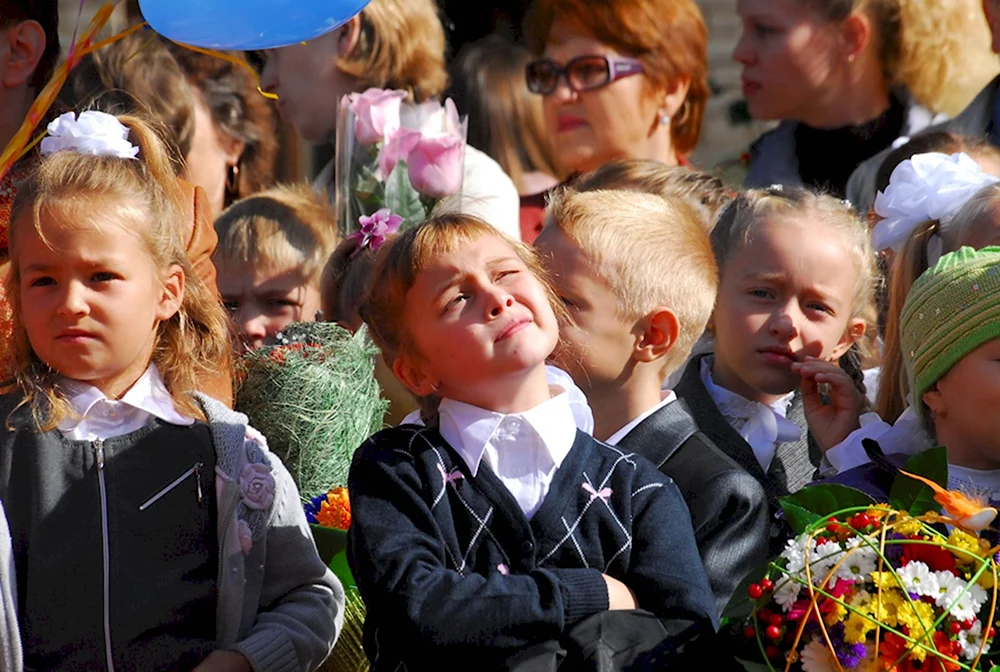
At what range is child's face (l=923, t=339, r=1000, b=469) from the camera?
2.80 m

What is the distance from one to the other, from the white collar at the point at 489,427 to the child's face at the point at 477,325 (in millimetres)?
41

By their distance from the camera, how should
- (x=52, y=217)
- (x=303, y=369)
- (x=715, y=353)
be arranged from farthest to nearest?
(x=715, y=353)
(x=303, y=369)
(x=52, y=217)

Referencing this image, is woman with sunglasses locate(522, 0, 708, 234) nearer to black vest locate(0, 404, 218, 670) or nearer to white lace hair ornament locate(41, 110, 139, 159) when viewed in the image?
white lace hair ornament locate(41, 110, 139, 159)

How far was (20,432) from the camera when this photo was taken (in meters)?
2.70

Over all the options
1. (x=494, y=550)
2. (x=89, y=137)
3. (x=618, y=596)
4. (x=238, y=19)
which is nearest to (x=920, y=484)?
(x=618, y=596)

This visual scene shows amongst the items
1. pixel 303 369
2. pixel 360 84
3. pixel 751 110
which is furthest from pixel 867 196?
pixel 303 369

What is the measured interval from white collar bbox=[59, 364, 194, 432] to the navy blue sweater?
0.39 m

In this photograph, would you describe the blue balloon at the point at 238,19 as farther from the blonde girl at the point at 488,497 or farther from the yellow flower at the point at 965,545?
the yellow flower at the point at 965,545

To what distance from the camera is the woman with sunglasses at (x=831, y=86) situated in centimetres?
509

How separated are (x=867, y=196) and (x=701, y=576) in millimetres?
2298

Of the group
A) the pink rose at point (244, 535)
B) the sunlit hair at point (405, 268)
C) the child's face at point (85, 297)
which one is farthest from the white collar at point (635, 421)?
the child's face at point (85, 297)

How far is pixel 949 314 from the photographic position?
9.32ft

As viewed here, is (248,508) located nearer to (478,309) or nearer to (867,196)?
(478,309)

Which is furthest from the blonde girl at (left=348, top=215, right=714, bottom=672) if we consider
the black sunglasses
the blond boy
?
the black sunglasses
